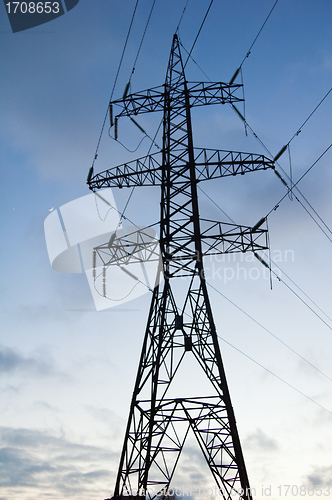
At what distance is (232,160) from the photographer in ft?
66.3

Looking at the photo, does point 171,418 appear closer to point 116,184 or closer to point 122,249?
point 122,249

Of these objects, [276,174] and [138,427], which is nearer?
[138,427]

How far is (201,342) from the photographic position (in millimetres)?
18328

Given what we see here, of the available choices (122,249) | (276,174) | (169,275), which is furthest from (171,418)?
(276,174)

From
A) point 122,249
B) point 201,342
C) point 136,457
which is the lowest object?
point 136,457

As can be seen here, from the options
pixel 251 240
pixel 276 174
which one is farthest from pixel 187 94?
pixel 251 240

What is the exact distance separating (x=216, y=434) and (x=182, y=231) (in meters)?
8.85

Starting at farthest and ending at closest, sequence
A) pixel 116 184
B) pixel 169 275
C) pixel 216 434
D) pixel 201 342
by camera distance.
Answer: pixel 116 184 < pixel 169 275 < pixel 201 342 < pixel 216 434

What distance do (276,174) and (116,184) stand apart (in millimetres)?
7817

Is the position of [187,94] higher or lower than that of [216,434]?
higher

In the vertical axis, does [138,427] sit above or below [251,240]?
below

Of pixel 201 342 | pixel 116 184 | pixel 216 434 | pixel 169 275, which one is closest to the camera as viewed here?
pixel 216 434

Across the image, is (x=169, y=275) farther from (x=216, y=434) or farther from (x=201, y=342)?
(x=216, y=434)

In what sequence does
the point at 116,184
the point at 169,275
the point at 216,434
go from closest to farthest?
the point at 216,434 → the point at 169,275 → the point at 116,184
